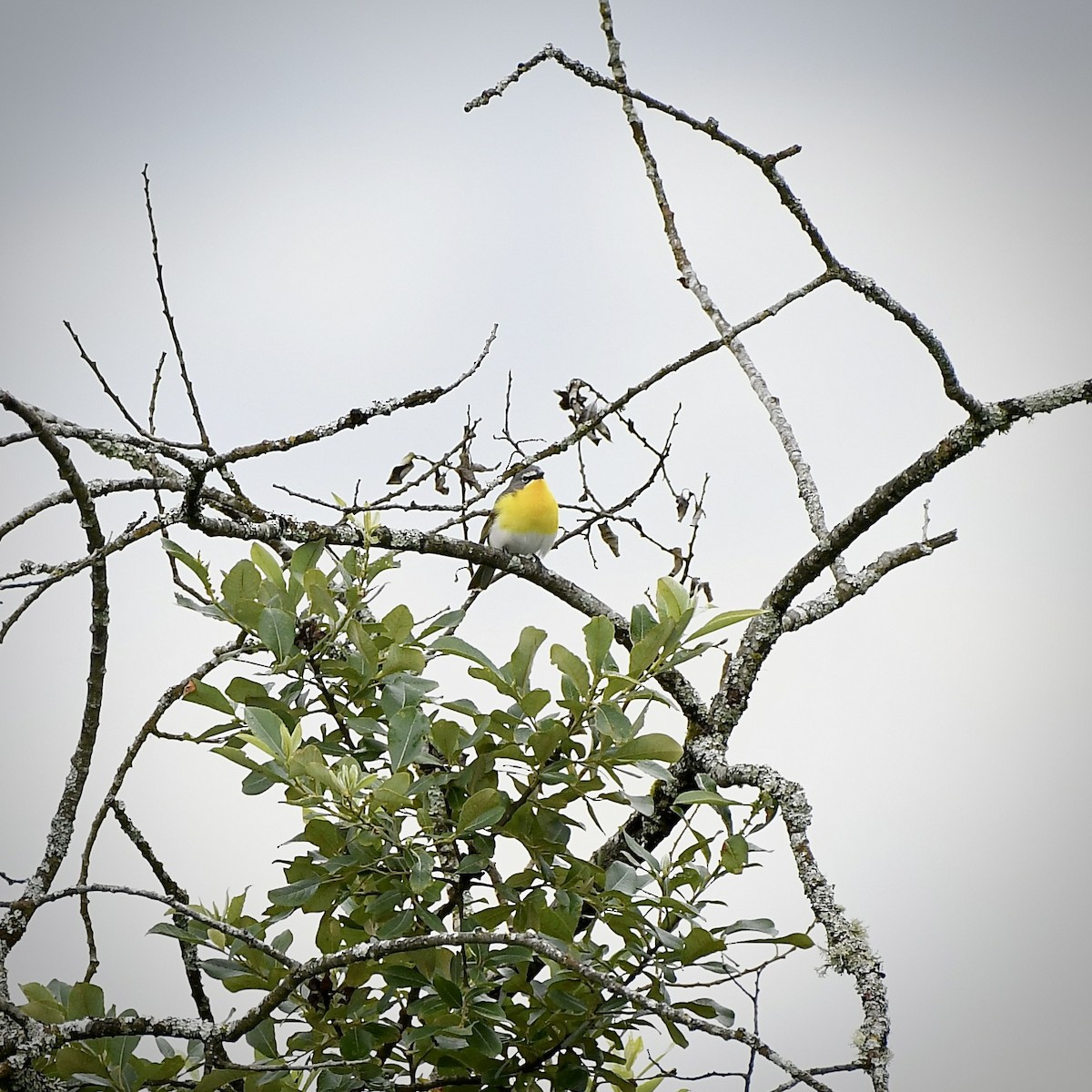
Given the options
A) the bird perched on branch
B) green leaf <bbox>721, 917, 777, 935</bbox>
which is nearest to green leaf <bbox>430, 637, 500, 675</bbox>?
green leaf <bbox>721, 917, 777, 935</bbox>

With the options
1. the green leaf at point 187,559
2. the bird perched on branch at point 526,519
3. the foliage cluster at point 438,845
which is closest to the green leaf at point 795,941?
the foliage cluster at point 438,845

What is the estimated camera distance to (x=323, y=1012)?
1.08 m

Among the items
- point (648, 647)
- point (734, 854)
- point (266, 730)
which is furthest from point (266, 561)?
point (734, 854)

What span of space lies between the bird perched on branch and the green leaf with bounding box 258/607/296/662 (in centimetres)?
135

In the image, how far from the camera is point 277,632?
1011 millimetres

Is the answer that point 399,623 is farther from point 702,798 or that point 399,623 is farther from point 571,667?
point 702,798

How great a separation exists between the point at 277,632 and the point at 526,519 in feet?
4.53

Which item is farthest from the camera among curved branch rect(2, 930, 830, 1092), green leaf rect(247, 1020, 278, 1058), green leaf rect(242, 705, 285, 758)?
green leaf rect(247, 1020, 278, 1058)

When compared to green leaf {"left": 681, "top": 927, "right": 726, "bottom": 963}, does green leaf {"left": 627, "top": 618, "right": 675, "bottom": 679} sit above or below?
above

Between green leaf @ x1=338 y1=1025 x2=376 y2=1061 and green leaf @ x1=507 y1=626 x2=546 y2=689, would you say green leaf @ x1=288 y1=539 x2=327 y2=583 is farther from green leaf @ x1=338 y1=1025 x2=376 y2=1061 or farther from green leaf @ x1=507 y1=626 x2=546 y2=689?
green leaf @ x1=338 y1=1025 x2=376 y2=1061

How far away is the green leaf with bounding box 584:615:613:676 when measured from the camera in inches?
38.3

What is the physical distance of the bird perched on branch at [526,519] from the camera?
2377 millimetres

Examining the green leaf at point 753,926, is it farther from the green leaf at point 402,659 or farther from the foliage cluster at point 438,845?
the green leaf at point 402,659

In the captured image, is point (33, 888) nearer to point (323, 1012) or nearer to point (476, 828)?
point (323, 1012)
